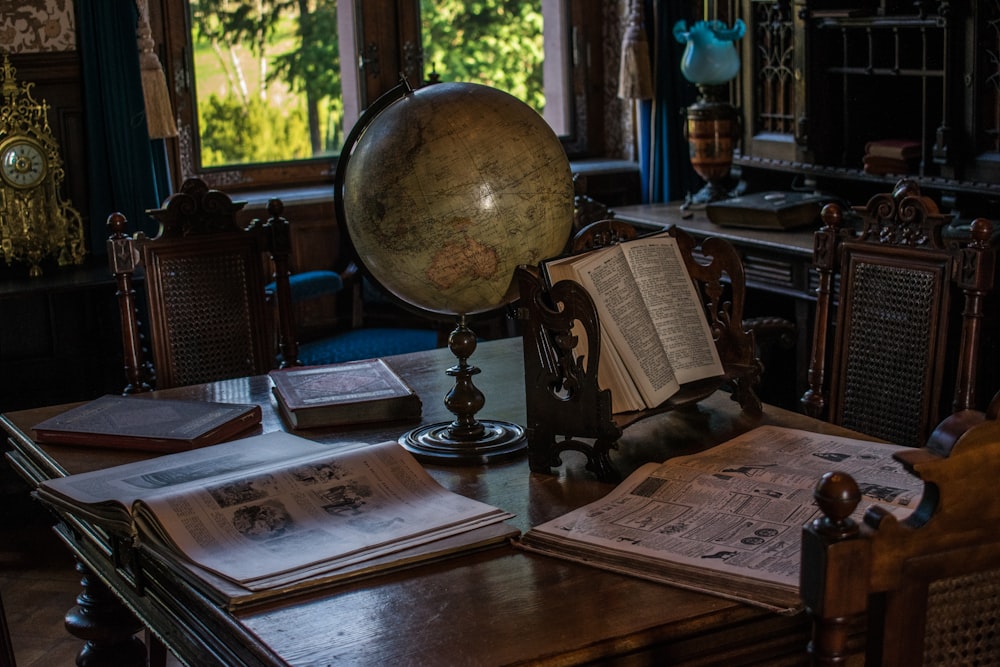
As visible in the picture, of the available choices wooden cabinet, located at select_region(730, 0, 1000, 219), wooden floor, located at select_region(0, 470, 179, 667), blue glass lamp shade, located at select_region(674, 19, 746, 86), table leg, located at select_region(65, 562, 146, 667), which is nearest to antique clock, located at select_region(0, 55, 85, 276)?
wooden floor, located at select_region(0, 470, 179, 667)

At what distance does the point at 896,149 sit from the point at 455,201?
8.31 feet

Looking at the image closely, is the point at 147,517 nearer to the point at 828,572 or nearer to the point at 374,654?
the point at 374,654

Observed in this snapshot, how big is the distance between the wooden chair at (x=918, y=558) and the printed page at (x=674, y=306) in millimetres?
1061

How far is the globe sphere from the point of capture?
6.79 feet

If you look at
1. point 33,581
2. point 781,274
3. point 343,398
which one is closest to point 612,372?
point 343,398

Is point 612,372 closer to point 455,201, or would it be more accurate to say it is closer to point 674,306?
point 674,306

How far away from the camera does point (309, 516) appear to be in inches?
72.7

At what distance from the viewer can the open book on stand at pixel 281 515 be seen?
170cm

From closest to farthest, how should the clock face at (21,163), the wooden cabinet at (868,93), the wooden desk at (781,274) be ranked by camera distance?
the wooden cabinet at (868,93) < the wooden desk at (781,274) < the clock face at (21,163)

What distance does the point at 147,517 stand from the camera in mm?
1824

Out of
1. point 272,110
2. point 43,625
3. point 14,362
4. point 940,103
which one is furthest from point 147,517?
point 272,110

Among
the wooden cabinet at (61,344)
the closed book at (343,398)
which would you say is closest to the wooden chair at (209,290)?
the closed book at (343,398)

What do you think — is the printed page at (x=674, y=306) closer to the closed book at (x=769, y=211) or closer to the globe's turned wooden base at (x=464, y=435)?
the globe's turned wooden base at (x=464, y=435)

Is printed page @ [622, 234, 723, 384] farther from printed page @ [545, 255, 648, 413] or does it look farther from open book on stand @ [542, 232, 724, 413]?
printed page @ [545, 255, 648, 413]
